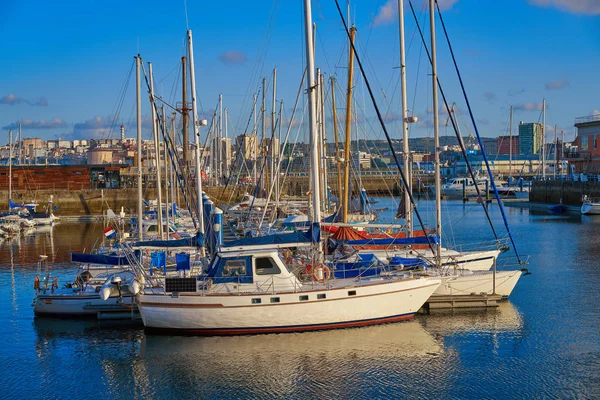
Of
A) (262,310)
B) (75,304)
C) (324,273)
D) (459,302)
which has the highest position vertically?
(324,273)

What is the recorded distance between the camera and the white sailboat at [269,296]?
22250 mm

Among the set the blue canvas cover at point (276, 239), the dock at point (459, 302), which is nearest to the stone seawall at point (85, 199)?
the dock at point (459, 302)

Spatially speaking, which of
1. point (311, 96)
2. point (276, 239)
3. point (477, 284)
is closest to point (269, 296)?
point (276, 239)

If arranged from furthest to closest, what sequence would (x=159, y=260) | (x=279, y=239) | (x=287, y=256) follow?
(x=159, y=260)
(x=287, y=256)
(x=279, y=239)

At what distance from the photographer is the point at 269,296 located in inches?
873

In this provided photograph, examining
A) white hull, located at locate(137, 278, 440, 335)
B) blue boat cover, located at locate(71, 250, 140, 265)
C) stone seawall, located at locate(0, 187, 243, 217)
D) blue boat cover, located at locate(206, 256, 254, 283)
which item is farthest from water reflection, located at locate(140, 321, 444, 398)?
stone seawall, located at locate(0, 187, 243, 217)

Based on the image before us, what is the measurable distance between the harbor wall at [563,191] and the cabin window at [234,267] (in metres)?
60.2

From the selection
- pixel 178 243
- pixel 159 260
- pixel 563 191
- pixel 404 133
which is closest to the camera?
pixel 178 243

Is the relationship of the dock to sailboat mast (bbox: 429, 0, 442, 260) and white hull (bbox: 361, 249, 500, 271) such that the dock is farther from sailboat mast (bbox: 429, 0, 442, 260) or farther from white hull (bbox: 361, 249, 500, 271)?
white hull (bbox: 361, 249, 500, 271)

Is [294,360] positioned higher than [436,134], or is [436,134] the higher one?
[436,134]

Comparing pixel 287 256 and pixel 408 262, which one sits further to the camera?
pixel 408 262

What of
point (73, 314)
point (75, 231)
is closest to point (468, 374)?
point (73, 314)

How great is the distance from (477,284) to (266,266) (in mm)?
8250

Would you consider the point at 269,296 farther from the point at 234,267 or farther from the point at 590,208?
the point at 590,208
